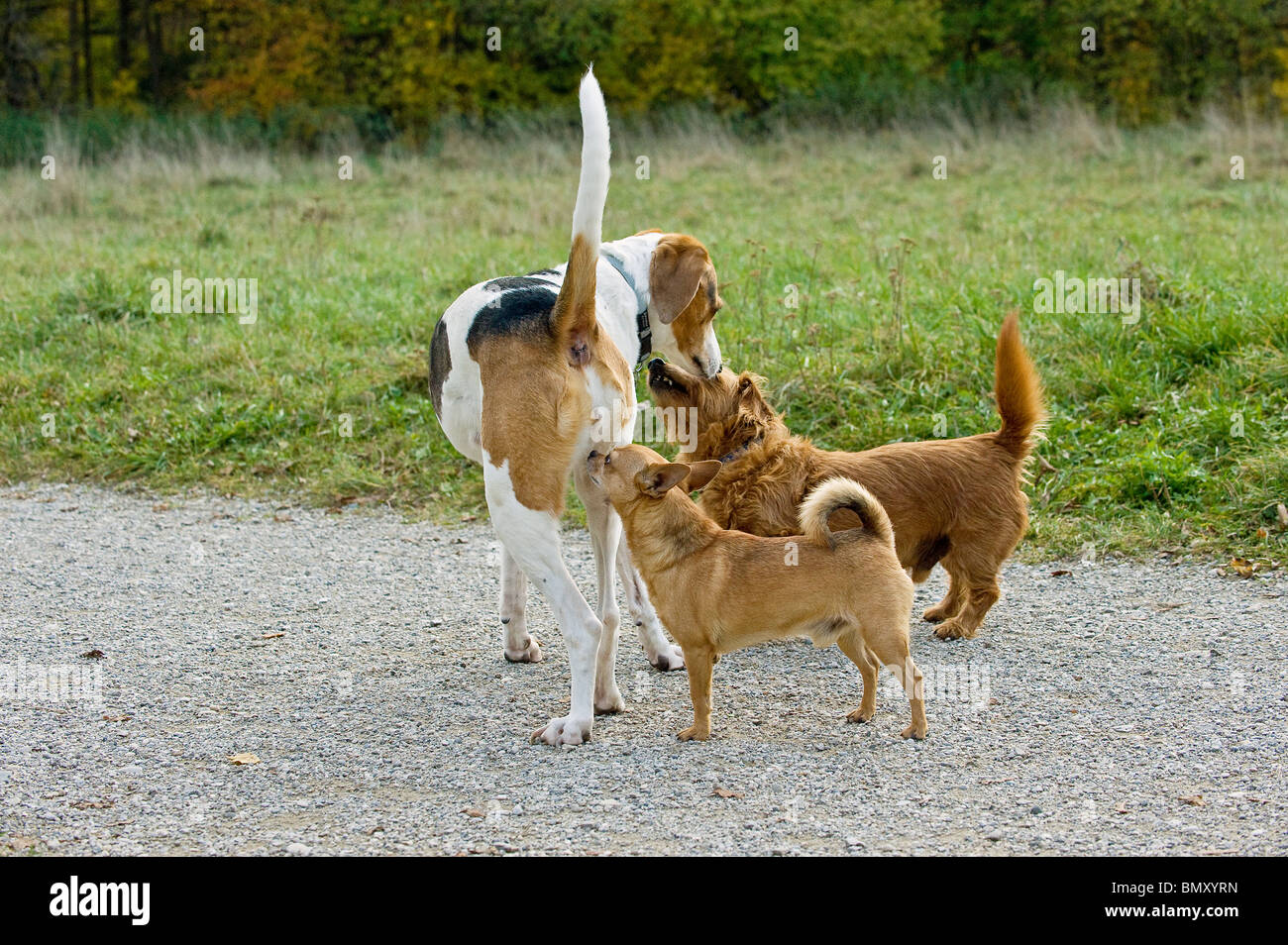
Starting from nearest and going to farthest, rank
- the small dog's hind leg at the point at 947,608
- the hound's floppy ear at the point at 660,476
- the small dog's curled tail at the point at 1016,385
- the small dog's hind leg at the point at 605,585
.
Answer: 1. the hound's floppy ear at the point at 660,476
2. the small dog's hind leg at the point at 605,585
3. the small dog's curled tail at the point at 1016,385
4. the small dog's hind leg at the point at 947,608

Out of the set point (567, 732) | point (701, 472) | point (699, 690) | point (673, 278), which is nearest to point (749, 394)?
point (673, 278)

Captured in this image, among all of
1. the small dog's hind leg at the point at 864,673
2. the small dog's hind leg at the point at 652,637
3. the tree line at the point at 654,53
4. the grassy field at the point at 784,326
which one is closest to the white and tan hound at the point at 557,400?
the small dog's hind leg at the point at 652,637

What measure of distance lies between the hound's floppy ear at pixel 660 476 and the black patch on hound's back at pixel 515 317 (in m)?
0.58

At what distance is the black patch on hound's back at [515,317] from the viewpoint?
4.61 meters

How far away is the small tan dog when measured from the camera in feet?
14.6

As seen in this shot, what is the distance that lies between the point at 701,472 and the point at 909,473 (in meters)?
1.07

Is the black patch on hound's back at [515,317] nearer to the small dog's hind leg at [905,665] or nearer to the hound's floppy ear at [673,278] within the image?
the hound's floppy ear at [673,278]

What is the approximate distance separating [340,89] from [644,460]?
25.6 metres

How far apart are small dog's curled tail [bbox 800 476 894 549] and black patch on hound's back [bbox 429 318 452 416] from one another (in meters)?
1.45

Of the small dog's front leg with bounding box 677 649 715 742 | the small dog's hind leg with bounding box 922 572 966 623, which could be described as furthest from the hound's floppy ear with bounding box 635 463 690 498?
the small dog's hind leg with bounding box 922 572 966 623

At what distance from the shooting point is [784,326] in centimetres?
926

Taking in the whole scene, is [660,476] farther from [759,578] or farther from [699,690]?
[699,690]

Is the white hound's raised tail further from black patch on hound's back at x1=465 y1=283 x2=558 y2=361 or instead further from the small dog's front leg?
the small dog's front leg

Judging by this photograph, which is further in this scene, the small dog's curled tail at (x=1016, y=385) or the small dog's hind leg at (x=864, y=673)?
the small dog's curled tail at (x=1016, y=385)
